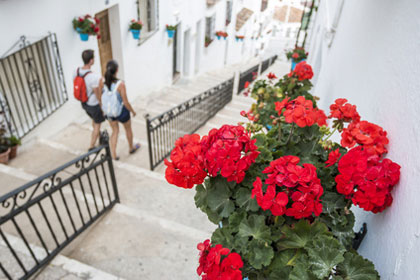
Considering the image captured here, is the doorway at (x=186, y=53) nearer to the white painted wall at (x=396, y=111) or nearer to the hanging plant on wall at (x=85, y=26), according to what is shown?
the hanging plant on wall at (x=85, y=26)

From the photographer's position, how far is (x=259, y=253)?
3.66 feet

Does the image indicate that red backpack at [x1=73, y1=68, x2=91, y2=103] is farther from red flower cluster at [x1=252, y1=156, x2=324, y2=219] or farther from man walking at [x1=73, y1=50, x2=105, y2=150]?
red flower cluster at [x1=252, y1=156, x2=324, y2=219]

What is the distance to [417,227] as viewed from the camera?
97 centimetres

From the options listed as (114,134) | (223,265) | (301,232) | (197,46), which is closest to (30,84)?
(114,134)

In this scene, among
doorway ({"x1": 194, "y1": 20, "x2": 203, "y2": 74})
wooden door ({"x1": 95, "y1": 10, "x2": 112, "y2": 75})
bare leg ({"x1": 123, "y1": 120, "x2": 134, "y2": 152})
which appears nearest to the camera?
bare leg ({"x1": 123, "y1": 120, "x2": 134, "y2": 152})

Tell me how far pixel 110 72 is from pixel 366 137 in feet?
10.1

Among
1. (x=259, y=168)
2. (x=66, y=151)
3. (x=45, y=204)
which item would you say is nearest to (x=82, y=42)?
(x=66, y=151)

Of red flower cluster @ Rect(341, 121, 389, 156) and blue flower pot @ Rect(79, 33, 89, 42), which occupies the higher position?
red flower cluster @ Rect(341, 121, 389, 156)

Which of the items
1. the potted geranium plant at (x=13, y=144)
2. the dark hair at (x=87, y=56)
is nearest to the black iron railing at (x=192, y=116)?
the dark hair at (x=87, y=56)

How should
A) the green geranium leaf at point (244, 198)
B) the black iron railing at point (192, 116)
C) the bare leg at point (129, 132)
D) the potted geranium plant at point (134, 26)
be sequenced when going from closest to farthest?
1. the green geranium leaf at point (244, 198)
2. the bare leg at point (129, 132)
3. the black iron railing at point (192, 116)
4. the potted geranium plant at point (134, 26)

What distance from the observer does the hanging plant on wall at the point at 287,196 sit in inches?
39.6

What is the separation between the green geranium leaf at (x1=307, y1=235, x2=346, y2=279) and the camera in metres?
0.94

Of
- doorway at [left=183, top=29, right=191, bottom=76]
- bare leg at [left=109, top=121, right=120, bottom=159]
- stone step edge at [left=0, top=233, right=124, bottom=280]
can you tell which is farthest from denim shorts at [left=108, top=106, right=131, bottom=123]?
doorway at [left=183, top=29, right=191, bottom=76]

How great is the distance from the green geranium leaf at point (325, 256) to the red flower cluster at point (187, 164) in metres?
0.48
